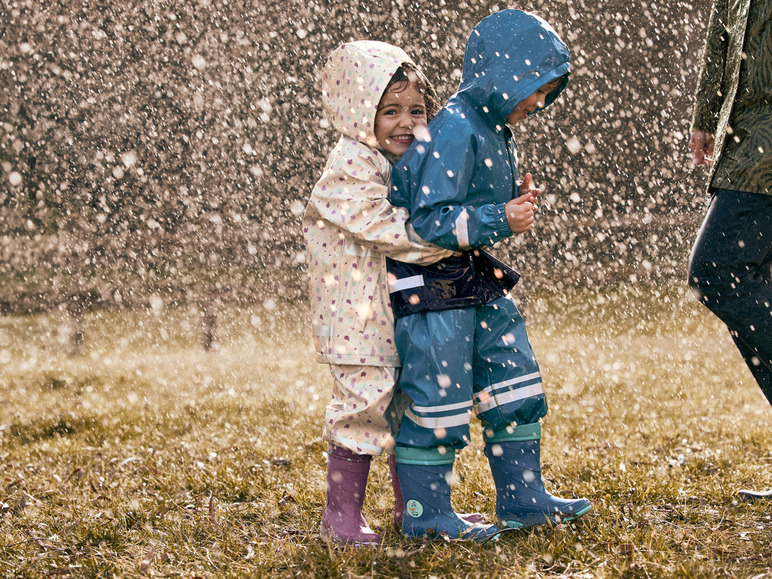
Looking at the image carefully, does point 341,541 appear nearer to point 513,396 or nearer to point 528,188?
point 513,396

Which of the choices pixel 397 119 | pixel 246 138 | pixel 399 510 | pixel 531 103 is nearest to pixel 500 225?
pixel 531 103

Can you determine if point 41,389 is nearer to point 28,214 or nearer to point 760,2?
point 760,2

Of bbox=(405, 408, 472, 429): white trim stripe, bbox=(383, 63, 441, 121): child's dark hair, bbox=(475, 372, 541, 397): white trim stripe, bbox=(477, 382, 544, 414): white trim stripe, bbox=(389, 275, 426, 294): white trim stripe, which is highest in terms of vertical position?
bbox=(383, 63, 441, 121): child's dark hair

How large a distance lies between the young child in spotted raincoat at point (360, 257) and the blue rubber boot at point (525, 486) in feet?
1.32

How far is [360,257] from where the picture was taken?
2.58m

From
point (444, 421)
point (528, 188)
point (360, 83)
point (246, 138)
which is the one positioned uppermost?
point (246, 138)

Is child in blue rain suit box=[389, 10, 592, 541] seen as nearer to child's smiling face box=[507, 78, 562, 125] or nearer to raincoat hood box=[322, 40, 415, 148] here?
child's smiling face box=[507, 78, 562, 125]

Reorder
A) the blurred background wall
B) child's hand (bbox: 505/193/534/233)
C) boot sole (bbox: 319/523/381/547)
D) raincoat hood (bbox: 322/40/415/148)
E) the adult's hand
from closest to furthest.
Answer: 1. child's hand (bbox: 505/193/534/233)
2. boot sole (bbox: 319/523/381/547)
3. raincoat hood (bbox: 322/40/415/148)
4. the adult's hand
5. the blurred background wall

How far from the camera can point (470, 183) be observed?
2.49m

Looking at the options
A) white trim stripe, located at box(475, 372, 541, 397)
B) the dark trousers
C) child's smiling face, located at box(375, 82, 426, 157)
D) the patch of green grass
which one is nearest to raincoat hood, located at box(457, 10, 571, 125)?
child's smiling face, located at box(375, 82, 426, 157)

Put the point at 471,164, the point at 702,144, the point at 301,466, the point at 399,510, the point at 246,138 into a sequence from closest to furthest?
the point at 471,164 → the point at 399,510 → the point at 702,144 → the point at 301,466 → the point at 246,138

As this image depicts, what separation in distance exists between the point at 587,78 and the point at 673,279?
341 centimetres

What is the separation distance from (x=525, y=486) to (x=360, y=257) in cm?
97

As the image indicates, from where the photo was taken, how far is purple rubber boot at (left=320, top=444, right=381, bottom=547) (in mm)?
2494
